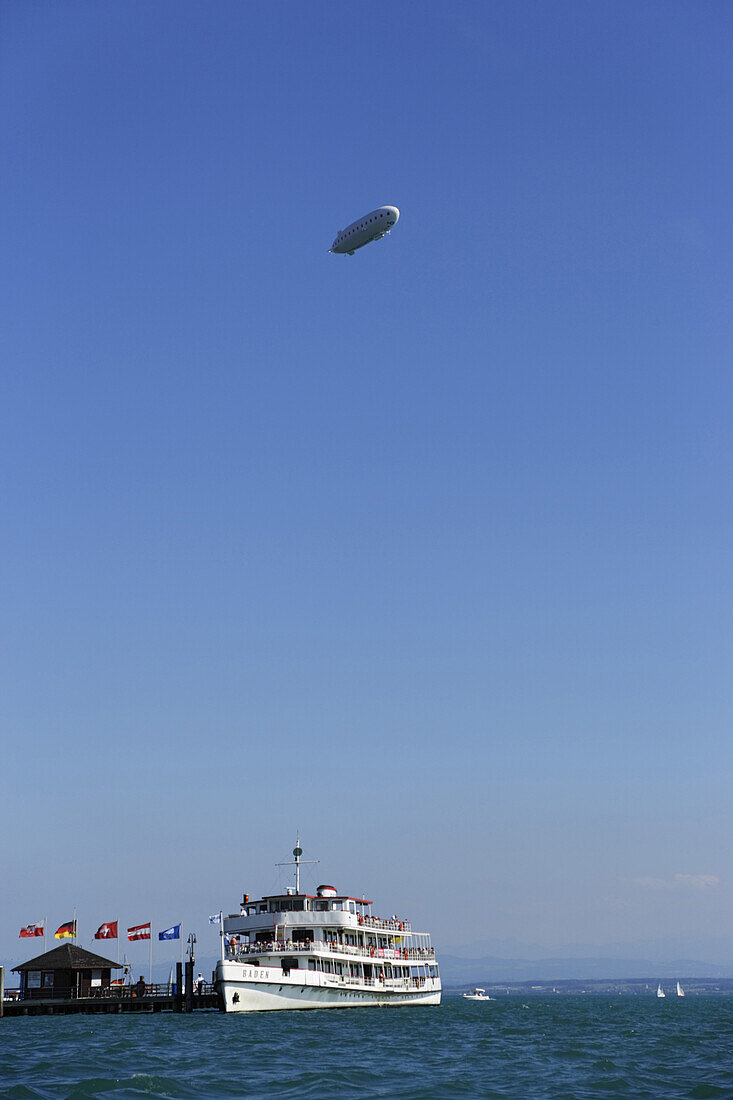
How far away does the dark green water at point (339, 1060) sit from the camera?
29.9 m

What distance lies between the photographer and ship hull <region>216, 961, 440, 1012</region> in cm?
5316

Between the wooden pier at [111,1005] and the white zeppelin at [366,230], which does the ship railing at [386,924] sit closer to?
the wooden pier at [111,1005]

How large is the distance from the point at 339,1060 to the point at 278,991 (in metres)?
20.7

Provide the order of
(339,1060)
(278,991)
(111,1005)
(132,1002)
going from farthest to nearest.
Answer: (111,1005) → (132,1002) → (278,991) → (339,1060)

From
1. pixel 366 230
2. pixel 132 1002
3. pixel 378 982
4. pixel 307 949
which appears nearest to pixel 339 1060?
pixel 307 949

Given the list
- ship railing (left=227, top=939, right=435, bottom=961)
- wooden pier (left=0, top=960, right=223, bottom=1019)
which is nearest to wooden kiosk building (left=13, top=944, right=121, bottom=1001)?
wooden pier (left=0, top=960, right=223, bottom=1019)

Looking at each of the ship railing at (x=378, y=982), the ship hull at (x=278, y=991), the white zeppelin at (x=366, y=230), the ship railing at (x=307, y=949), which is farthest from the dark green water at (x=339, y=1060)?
the white zeppelin at (x=366, y=230)

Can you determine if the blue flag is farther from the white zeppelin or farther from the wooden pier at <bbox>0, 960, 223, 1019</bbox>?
the white zeppelin

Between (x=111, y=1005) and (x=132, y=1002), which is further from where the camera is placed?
(x=111, y=1005)

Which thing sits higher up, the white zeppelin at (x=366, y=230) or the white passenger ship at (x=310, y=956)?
the white zeppelin at (x=366, y=230)

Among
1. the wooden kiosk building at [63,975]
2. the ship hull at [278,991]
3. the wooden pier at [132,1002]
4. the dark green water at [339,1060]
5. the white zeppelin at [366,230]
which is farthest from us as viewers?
the white zeppelin at [366,230]

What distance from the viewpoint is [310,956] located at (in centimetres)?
5875

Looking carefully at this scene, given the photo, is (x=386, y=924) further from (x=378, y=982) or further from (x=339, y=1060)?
(x=339, y=1060)

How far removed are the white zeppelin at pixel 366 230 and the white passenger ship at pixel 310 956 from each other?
154 feet
